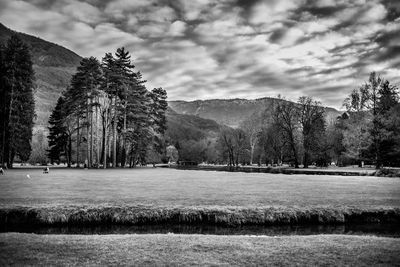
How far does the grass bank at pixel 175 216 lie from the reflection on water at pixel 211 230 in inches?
17.2

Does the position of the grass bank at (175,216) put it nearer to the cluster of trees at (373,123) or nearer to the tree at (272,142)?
the cluster of trees at (373,123)

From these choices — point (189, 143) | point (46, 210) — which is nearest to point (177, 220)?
point (46, 210)

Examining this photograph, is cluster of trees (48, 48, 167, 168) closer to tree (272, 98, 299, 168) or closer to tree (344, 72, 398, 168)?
tree (272, 98, 299, 168)

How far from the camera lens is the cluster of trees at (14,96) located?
57188 millimetres

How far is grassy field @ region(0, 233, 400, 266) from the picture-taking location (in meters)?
8.84

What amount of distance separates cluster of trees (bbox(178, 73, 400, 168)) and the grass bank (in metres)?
50.2

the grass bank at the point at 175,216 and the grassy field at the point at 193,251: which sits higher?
the grassy field at the point at 193,251

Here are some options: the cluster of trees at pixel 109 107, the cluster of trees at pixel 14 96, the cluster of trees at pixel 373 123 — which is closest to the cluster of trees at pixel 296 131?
the cluster of trees at pixel 373 123

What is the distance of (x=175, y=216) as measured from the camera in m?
17.3

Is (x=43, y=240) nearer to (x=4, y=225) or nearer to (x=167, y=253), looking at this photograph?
(x=167, y=253)

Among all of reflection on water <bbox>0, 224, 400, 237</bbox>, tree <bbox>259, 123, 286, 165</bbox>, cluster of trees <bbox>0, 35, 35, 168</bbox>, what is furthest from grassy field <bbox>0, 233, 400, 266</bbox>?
tree <bbox>259, 123, 286, 165</bbox>

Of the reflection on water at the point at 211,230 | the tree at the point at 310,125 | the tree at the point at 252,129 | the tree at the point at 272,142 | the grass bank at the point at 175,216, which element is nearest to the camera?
the reflection on water at the point at 211,230

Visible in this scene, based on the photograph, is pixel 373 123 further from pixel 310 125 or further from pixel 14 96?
pixel 14 96

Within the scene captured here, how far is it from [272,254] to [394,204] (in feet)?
48.6
